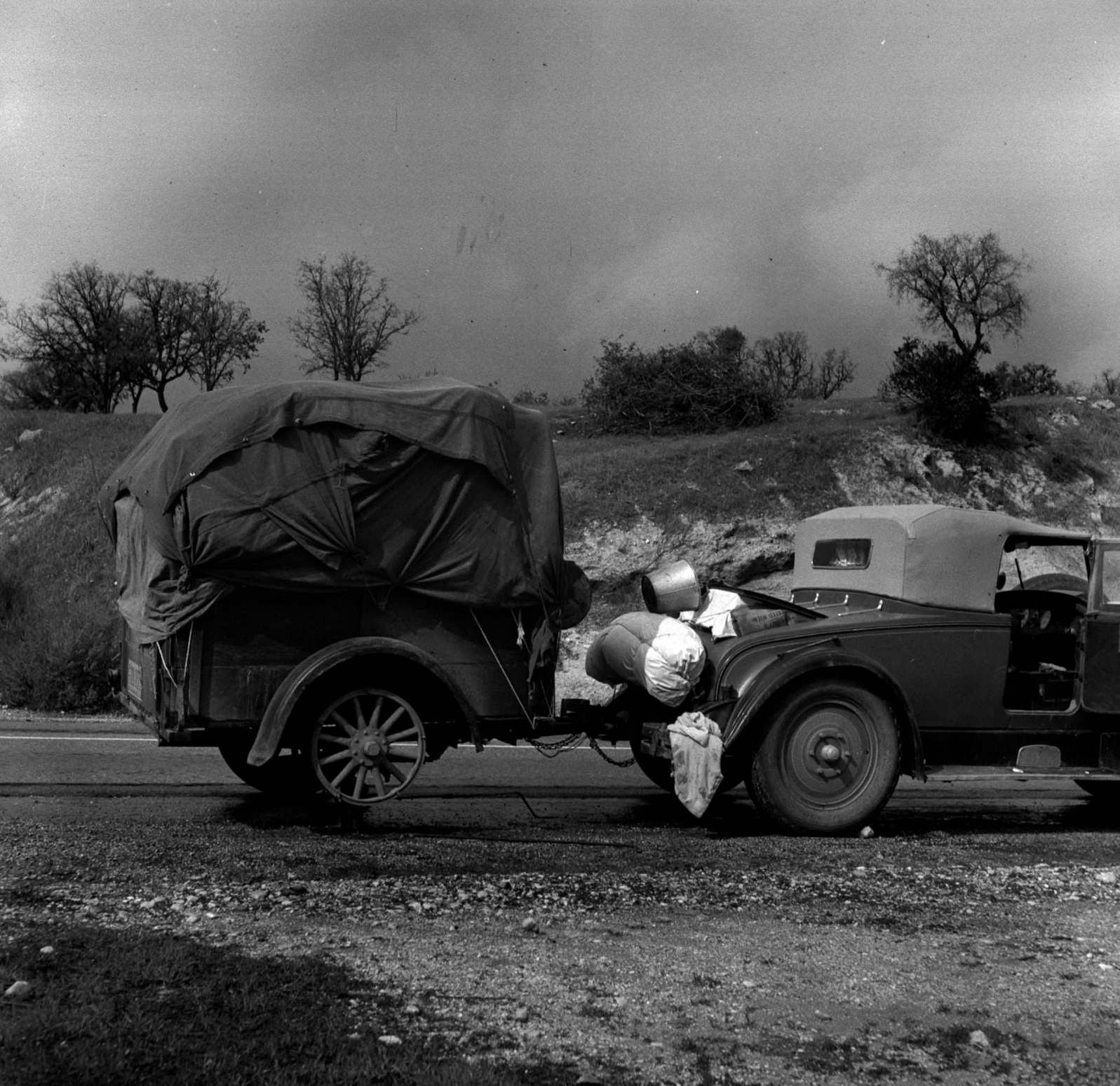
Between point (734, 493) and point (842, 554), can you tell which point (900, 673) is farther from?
point (734, 493)

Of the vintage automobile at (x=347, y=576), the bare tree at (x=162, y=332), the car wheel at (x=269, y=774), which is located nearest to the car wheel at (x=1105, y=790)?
the vintage automobile at (x=347, y=576)

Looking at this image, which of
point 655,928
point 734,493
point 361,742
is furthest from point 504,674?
point 734,493

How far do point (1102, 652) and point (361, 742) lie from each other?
4629mm

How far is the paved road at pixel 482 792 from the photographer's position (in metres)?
8.33

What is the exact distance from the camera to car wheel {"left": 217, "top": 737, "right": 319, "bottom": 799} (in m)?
8.65

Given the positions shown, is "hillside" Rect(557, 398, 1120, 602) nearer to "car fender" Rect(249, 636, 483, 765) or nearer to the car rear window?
the car rear window

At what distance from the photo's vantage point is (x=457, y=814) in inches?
328

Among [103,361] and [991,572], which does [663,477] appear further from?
[103,361]

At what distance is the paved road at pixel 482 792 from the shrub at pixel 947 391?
15.8 m

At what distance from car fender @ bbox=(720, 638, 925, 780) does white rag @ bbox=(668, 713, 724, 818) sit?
10cm

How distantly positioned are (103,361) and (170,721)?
45.9m

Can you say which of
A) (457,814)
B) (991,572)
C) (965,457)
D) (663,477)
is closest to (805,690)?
(991,572)

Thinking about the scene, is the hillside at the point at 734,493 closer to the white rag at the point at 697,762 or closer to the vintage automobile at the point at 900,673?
the vintage automobile at the point at 900,673

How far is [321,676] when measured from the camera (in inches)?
290
